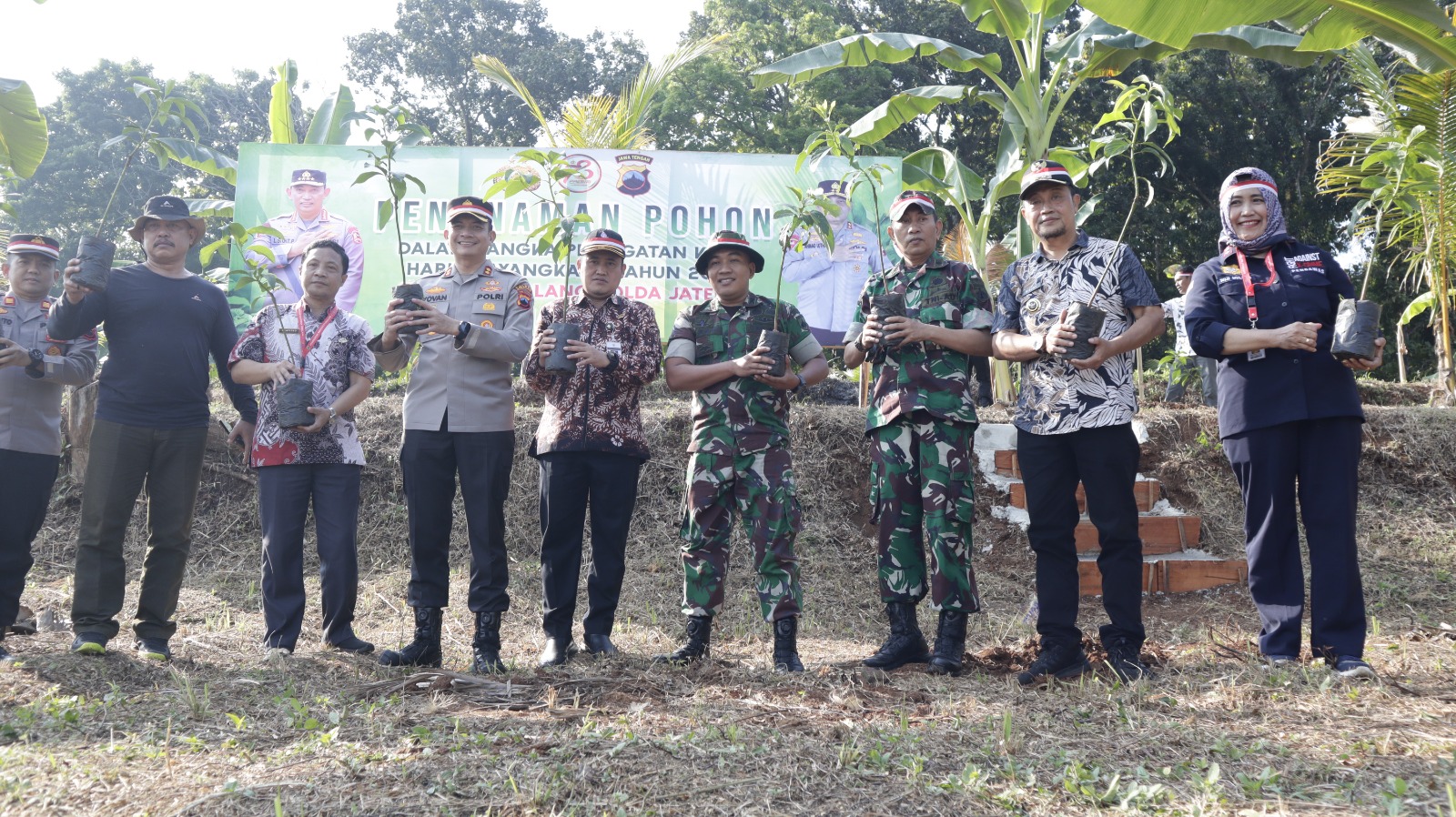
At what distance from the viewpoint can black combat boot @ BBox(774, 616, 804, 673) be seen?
3863 millimetres

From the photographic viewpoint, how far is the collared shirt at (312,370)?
4.25 meters

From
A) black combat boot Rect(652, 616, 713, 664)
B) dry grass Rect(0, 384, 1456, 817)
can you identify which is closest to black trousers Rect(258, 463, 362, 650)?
dry grass Rect(0, 384, 1456, 817)

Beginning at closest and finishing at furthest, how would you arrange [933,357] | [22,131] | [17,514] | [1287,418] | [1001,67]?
1. [1287,418]
2. [933,357]
3. [17,514]
4. [22,131]
5. [1001,67]

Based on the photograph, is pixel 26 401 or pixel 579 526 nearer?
pixel 579 526

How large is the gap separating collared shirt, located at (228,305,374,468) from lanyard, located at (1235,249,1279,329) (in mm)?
3608

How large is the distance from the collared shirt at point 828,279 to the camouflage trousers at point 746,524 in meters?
5.51


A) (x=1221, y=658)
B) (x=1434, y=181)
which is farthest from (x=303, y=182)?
(x=1434, y=181)

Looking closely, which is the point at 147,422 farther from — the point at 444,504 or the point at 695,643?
the point at 695,643

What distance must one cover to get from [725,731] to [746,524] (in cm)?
129

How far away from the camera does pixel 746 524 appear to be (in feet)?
13.1

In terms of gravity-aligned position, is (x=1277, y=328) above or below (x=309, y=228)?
below

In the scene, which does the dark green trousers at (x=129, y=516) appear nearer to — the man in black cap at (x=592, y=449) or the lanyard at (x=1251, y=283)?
the man in black cap at (x=592, y=449)

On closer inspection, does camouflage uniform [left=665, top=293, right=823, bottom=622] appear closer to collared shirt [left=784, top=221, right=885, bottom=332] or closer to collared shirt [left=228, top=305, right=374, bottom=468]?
collared shirt [left=228, top=305, right=374, bottom=468]

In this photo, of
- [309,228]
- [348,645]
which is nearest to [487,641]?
[348,645]
